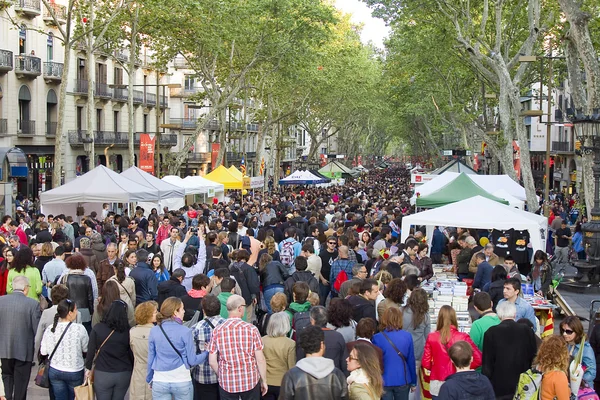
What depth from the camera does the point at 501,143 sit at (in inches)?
1070

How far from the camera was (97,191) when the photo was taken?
62.2 feet

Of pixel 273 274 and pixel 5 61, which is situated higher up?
pixel 5 61

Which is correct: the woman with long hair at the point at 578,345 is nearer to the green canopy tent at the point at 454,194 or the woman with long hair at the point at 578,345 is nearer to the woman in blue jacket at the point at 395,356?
the woman in blue jacket at the point at 395,356

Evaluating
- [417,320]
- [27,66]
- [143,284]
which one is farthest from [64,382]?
[27,66]

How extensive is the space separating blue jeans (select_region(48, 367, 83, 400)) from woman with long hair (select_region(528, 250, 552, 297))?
7355 mm

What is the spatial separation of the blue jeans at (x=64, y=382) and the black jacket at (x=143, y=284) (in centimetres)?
252

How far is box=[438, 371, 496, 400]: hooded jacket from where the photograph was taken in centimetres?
557

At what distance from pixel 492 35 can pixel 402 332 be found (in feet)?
81.1

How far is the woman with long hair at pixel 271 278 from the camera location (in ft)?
33.0

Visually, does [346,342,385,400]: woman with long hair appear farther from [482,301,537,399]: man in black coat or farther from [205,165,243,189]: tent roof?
[205,165,243,189]: tent roof

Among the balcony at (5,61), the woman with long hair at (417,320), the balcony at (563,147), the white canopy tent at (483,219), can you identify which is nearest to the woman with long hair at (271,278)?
the woman with long hair at (417,320)

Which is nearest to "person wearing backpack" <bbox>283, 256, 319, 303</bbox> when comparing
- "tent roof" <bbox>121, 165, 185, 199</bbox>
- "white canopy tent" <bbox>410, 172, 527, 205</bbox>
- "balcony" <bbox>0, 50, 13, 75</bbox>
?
"tent roof" <bbox>121, 165, 185, 199</bbox>

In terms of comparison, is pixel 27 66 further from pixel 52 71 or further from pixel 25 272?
pixel 25 272

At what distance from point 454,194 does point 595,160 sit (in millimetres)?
4237
